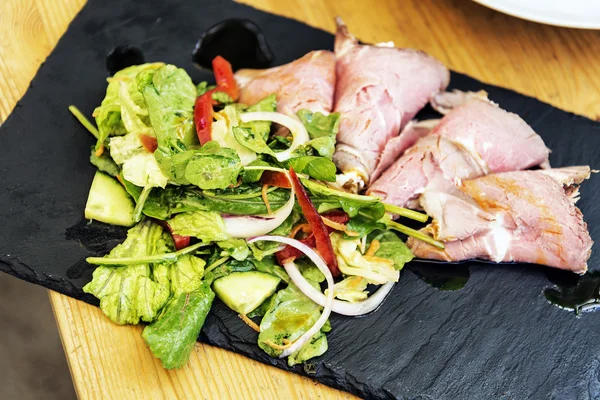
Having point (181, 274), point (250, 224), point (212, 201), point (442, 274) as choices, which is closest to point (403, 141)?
point (442, 274)

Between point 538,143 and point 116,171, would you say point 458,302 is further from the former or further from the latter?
point 116,171

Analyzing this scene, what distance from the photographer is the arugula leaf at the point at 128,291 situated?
8.61ft

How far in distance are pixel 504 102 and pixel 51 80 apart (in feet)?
8.24

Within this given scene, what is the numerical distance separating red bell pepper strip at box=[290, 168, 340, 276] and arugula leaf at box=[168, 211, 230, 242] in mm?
360

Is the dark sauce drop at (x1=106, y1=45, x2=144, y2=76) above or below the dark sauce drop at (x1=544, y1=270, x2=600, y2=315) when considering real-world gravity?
above

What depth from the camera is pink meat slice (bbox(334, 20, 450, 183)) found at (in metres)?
3.01

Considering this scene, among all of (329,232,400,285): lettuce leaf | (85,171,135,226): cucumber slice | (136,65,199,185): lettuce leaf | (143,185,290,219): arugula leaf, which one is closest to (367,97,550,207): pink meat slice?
(329,232,400,285): lettuce leaf

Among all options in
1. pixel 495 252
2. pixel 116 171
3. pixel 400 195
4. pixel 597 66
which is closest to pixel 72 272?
pixel 116 171

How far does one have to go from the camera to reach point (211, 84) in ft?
11.5

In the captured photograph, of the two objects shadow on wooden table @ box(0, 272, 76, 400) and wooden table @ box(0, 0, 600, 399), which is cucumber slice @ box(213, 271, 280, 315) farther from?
shadow on wooden table @ box(0, 272, 76, 400)

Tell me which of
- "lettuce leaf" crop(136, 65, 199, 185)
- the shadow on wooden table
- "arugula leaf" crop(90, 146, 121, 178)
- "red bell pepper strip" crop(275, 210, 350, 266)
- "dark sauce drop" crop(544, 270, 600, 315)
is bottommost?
the shadow on wooden table

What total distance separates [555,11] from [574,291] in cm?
153

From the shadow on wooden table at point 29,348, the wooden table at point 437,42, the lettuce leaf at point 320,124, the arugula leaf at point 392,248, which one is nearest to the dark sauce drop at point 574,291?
the arugula leaf at point 392,248

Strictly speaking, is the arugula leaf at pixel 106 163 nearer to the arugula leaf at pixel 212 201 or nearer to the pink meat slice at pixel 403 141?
the arugula leaf at pixel 212 201
